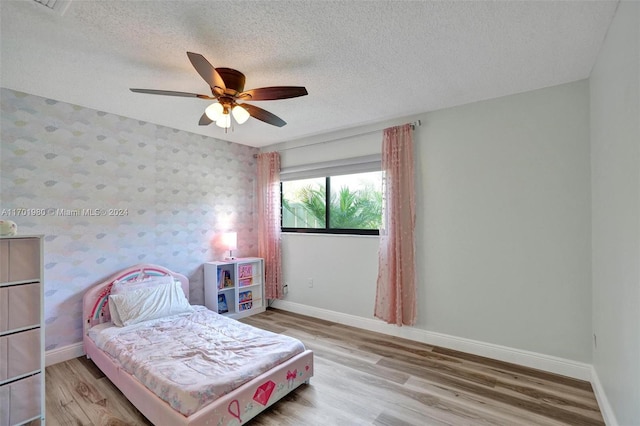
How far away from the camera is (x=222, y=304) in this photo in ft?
13.1

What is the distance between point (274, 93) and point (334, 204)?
2188mm

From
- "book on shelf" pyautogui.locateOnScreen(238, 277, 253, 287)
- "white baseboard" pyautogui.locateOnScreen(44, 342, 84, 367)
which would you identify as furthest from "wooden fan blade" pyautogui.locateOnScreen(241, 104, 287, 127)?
"white baseboard" pyautogui.locateOnScreen(44, 342, 84, 367)

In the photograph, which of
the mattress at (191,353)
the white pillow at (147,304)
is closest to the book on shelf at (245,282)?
the white pillow at (147,304)

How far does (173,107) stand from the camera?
3.06 m

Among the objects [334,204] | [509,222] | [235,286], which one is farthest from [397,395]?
[235,286]

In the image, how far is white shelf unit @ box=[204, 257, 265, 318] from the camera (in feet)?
12.8

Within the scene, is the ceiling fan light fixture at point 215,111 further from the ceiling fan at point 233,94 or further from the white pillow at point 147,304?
the white pillow at point 147,304

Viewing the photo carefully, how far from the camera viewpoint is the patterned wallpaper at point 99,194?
8.94ft

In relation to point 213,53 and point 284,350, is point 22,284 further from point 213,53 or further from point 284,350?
point 213,53

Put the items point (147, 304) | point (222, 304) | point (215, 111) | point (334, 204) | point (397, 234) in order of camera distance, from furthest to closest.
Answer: point (334, 204)
point (222, 304)
point (397, 234)
point (147, 304)
point (215, 111)

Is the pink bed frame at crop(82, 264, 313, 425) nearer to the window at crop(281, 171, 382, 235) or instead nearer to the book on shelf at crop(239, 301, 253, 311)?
the book on shelf at crop(239, 301, 253, 311)

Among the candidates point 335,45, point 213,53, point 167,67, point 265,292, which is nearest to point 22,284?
point 167,67

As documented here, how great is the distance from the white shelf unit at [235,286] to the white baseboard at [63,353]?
136 cm

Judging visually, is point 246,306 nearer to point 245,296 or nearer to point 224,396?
point 245,296
